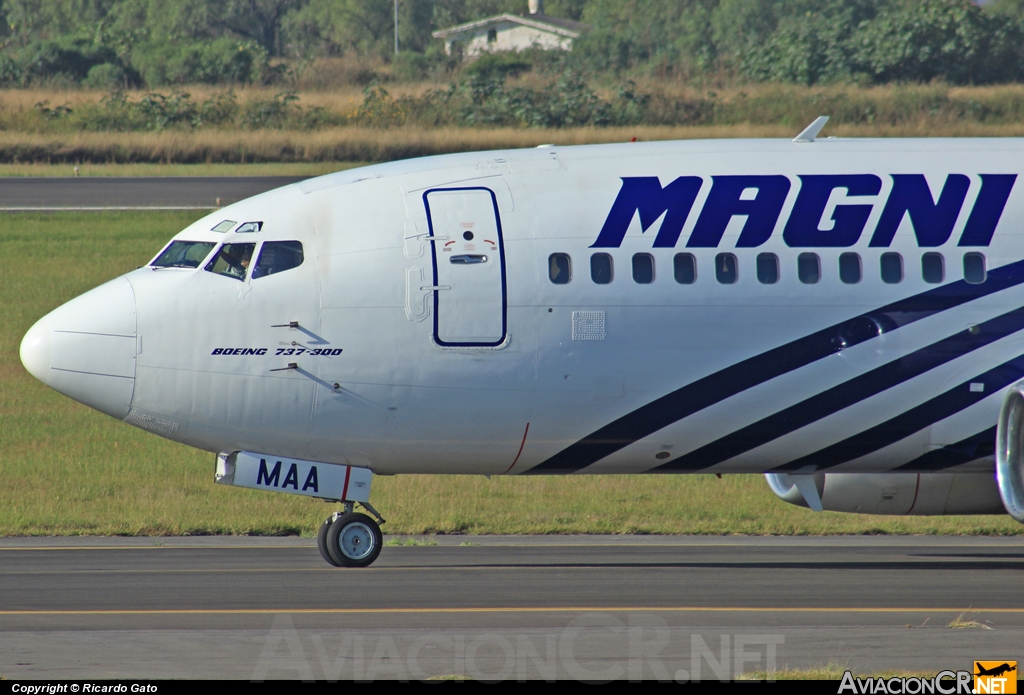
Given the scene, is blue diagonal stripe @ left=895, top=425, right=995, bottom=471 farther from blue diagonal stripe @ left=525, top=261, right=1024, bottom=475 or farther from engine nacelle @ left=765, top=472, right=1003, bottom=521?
blue diagonal stripe @ left=525, top=261, right=1024, bottom=475

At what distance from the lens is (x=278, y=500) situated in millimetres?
23953

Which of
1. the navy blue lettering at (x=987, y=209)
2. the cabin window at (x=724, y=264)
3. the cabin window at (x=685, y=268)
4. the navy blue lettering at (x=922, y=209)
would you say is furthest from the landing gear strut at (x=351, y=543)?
the navy blue lettering at (x=987, y=209)

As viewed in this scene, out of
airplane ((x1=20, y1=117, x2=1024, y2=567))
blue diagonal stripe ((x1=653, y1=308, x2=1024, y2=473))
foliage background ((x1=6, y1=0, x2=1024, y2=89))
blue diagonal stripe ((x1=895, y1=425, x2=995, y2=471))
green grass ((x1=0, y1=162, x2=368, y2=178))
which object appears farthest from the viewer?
foliage background ((x1=6, y1=0, x2=1024, y2=89))

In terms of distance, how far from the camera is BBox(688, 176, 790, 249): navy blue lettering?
1681cm

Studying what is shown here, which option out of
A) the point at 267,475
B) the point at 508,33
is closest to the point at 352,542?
the point at 267,475

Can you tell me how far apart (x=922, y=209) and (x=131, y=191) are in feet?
123

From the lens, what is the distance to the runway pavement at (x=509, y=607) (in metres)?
12.8

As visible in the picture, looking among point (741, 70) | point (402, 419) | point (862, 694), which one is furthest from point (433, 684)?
point (741, 70)

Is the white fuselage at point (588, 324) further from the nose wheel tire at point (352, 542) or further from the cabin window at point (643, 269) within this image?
the nose wheel tire at point (352, 542)

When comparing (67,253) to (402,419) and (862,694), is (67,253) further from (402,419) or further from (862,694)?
(862,694)

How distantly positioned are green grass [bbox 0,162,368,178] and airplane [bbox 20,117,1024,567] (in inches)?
1405

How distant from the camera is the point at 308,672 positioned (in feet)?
40.3

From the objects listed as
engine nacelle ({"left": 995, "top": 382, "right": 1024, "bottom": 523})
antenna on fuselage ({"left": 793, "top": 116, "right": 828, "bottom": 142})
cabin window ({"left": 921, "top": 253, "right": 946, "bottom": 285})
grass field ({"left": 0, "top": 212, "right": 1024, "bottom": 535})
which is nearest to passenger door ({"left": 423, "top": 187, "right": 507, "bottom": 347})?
antenna on fuselage ({"left": 793, "top": 116, "right": 828, "bottom": 142})

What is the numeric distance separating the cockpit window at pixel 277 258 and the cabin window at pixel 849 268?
6.37m
